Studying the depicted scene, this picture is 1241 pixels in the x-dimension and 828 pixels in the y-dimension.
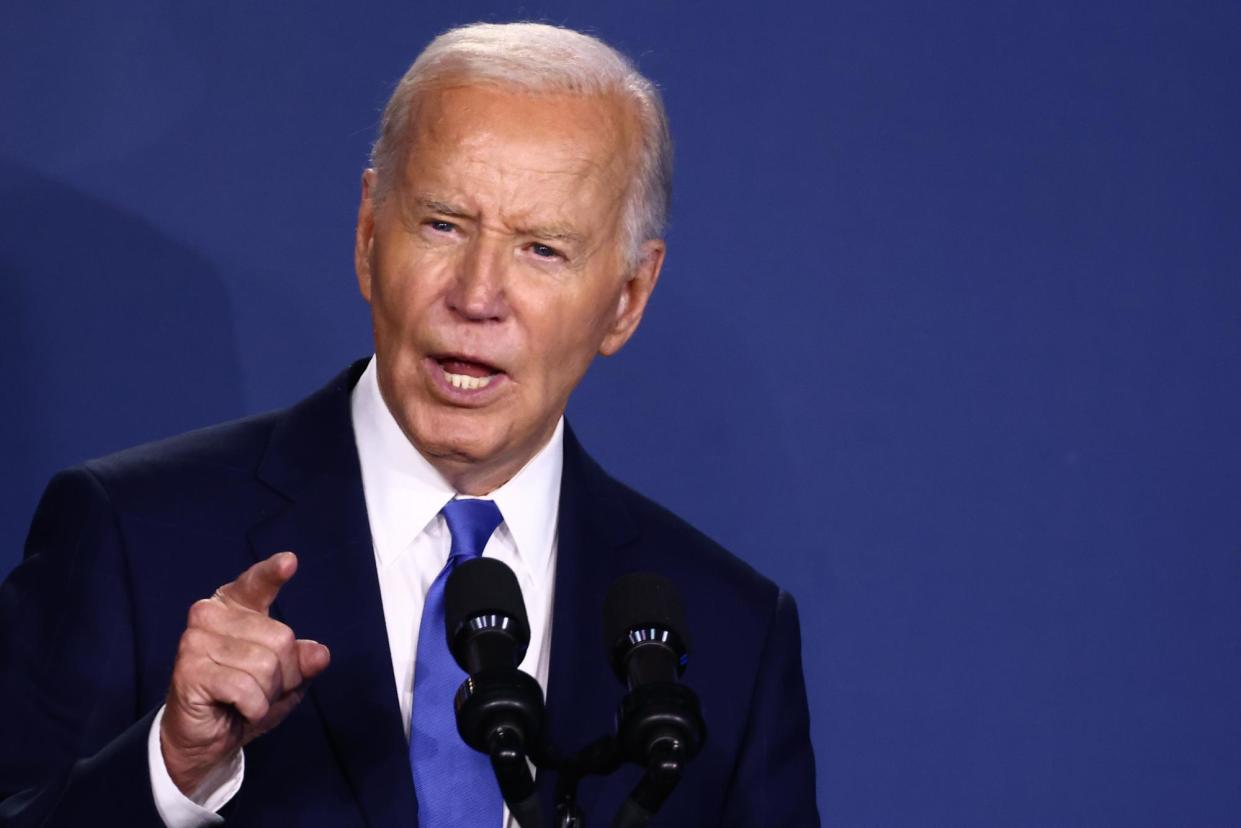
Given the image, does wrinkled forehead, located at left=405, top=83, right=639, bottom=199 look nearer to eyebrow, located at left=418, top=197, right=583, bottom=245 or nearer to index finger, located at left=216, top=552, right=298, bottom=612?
eyebrow, located at left=418, top=197, right=583, bottom=245

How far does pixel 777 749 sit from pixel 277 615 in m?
0.64

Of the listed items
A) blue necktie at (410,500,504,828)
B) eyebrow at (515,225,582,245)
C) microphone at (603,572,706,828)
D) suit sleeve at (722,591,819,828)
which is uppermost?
eyebrow at (515,225,582,245)

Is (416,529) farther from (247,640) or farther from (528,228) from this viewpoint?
(247,640)

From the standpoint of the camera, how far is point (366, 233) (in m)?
2.10

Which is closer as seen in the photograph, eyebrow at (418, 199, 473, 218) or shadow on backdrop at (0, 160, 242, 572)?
eyebrow at (418, 199, 473, 218)

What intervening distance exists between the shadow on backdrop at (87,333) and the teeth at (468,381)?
2.25 ft

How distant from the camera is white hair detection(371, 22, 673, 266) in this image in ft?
6.63

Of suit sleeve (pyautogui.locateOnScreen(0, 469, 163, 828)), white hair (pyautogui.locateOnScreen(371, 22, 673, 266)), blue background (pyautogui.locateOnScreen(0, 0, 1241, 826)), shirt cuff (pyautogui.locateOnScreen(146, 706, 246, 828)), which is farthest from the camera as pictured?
blue background (pyautogui.locateOnScreen(0, 0, 1241, 826))

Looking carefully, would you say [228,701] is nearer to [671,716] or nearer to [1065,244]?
[671,716]

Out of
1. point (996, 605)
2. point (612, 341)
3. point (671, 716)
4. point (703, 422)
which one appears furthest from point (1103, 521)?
point (671, 716)

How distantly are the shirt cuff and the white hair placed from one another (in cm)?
69

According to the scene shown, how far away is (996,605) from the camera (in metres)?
2.74

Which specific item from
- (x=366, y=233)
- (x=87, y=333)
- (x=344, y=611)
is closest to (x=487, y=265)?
(x=366, y=233)

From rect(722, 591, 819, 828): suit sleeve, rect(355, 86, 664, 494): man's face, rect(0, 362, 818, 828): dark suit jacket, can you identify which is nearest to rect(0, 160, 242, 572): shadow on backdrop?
rect(0, 362, 818, 828): dark suit jacket
